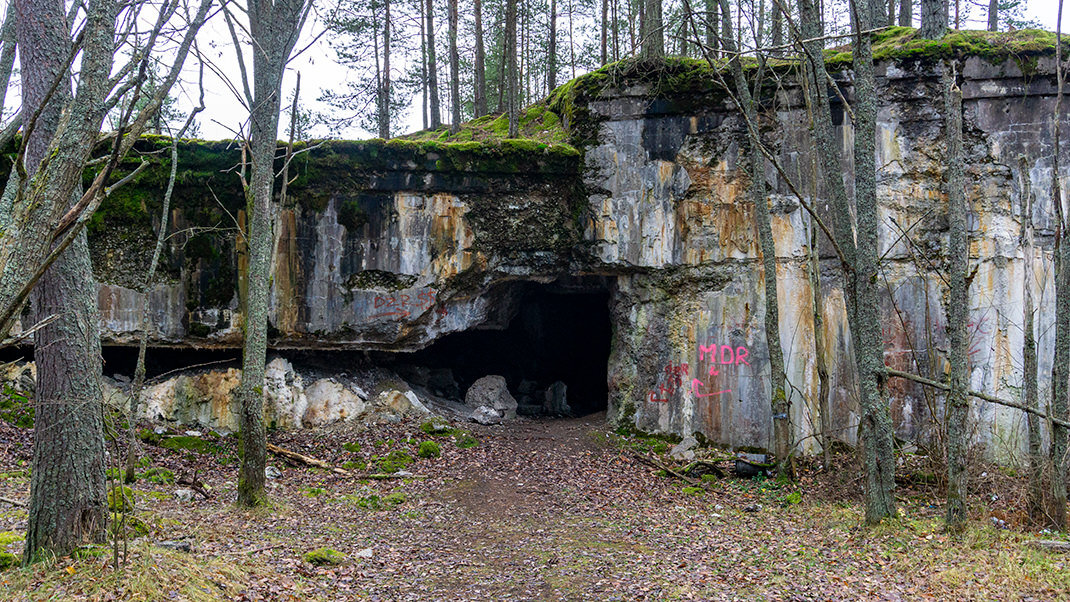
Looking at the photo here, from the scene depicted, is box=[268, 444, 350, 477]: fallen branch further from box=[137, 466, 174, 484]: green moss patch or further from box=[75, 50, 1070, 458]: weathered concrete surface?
box=[75, 50, 1070, 458]: weathered concrete surface

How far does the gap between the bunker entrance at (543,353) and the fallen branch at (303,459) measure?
4.61 metres

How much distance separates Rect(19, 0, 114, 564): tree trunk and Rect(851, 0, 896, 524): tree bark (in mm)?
6621

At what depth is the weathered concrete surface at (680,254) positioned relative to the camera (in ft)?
32.8

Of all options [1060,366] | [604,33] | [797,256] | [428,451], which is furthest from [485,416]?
[604,33]

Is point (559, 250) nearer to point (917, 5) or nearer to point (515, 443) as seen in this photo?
point (515, 443)

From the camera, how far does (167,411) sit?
1102cm

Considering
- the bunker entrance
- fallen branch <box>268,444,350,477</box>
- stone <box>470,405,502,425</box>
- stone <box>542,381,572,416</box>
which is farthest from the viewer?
the bunker entrance

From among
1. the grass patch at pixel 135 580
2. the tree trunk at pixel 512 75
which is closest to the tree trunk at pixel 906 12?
the tree trunk at pixel 512 75

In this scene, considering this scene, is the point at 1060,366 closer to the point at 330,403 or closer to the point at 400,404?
the point at 400,404

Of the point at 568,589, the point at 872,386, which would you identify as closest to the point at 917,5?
the point at 872,386

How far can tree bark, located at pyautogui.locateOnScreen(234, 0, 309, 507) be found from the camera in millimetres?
7555

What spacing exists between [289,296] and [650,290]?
5931 millimetres

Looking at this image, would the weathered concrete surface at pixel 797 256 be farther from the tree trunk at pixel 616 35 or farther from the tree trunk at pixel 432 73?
the tree trunk at pixel 432 73

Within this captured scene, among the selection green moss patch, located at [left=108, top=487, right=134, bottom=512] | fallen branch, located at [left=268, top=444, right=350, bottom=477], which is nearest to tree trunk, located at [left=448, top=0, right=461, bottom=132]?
fallen branch, located at [left=268, top=444, right=350, bottom=477]
